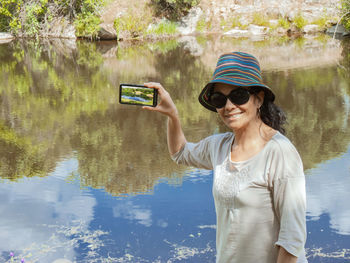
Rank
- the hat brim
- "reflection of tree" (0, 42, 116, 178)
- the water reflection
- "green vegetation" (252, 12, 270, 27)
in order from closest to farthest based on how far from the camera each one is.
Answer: the hat brim, the water reflection, "reflection of tree" (0, 42, 116, 178), "green vegetation" (252, 12, 270, 27)

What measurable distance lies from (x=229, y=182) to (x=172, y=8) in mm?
22959

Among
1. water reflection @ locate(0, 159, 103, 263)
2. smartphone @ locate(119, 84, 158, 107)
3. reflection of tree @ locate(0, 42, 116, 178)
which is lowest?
reflection of tree @ locate(0, 42, 116, 178)

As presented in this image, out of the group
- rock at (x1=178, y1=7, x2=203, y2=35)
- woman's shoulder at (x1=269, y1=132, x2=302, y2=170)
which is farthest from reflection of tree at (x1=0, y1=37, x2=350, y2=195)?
rock at (x1=178, y1=7, x2=203, y2=35)

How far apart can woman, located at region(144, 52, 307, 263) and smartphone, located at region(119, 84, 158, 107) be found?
0.24 metres

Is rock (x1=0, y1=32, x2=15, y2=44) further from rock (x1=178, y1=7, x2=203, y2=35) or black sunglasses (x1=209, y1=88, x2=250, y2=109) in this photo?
black sunglasses (x1=209, y1=88, x2=250, y2=109)

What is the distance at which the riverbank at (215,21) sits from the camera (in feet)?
71.7

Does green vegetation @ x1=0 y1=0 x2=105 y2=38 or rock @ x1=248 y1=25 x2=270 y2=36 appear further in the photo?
rock @ x1=248 y1=25 x2=270 y2=36

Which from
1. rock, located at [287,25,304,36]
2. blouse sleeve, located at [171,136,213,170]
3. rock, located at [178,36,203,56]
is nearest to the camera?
blouse sleeve, located at [171,136,213,170]

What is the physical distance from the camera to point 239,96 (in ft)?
5.74

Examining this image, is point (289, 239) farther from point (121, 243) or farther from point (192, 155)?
point (121, 243)

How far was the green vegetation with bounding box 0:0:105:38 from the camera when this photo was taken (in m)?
22.0

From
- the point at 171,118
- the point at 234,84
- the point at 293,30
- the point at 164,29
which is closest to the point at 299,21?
the point at 293,30

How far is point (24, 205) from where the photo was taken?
475 cm

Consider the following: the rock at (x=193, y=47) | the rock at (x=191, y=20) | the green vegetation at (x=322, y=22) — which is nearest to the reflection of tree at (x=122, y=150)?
the rock at (x=193, y=47)
